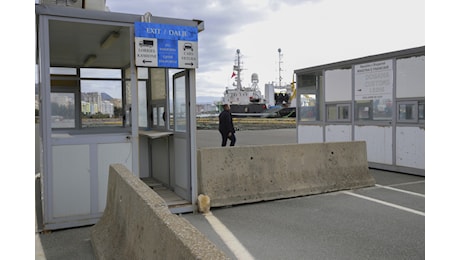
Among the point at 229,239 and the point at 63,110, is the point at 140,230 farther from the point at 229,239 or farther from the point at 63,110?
the point at 63,110

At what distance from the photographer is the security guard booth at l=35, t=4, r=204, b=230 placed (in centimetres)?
530

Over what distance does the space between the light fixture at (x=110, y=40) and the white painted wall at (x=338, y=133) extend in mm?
7000

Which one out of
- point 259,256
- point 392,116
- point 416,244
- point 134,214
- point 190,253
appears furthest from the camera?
point 392,116

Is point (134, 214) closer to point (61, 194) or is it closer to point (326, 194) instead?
point (61, 194)

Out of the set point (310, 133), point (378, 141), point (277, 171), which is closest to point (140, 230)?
point (277, 171)

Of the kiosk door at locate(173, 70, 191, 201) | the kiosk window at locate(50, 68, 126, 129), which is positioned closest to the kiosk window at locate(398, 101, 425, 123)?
the kiosk door at locate(173, 70, 191, 201)

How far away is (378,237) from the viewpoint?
4766mm

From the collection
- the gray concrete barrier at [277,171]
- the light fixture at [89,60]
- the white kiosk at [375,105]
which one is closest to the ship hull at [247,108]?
the white kiosk at [375,105]

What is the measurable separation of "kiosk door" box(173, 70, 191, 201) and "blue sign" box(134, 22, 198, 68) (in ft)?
1.02

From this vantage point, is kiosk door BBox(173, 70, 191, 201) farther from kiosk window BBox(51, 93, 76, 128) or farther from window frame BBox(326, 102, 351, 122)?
window frame BBox(326, 102, 351, 122)

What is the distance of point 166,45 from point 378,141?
21.7 feet

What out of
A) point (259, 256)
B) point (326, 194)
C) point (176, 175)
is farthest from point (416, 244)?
point (176, 175)

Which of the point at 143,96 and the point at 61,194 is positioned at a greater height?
the point at 143,96

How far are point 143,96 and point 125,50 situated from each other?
1.44 metres
